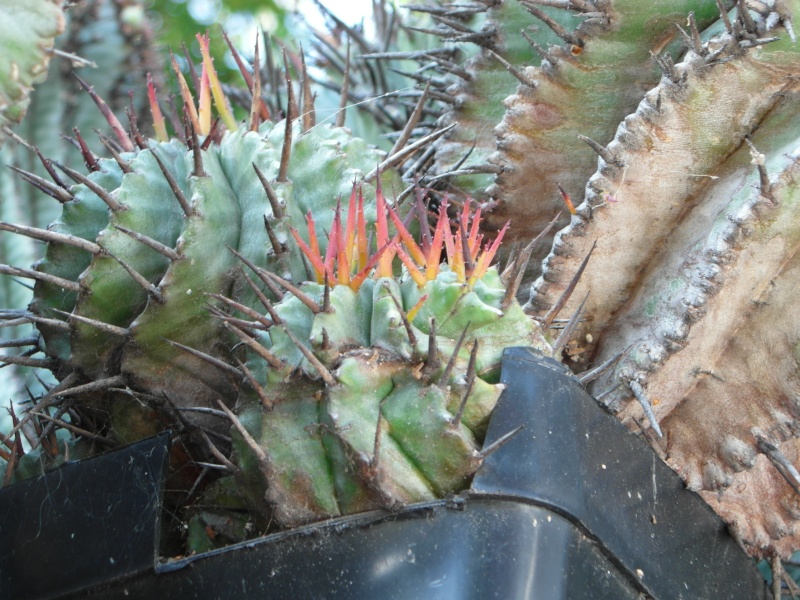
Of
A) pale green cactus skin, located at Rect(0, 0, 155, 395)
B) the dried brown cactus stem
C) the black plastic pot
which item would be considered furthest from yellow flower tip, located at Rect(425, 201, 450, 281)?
pale green cactus skin, located at Rect(0, 0, 155, 395)

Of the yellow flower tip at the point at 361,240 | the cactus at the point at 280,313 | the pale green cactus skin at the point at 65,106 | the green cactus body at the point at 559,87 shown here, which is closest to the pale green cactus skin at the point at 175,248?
the cactus at the point at 280,313

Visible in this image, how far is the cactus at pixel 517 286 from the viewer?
2.72ft

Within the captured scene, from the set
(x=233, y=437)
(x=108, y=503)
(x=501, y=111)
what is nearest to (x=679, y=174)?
(x=501, y=111)

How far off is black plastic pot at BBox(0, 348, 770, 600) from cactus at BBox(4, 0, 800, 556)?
0.13ft

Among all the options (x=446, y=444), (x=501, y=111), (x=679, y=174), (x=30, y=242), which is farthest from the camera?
(x=30, y=242)

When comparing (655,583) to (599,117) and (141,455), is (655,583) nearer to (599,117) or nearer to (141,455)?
(141,455)

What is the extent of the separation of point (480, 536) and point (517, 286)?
A: 0.27 metres

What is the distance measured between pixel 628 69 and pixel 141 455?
2.59ft

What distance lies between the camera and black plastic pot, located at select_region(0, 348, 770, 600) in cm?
76

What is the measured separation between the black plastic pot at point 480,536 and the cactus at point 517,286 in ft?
0.13

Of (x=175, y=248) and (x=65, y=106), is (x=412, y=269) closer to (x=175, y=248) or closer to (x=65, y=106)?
(x=175, y=248)

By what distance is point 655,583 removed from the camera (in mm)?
839

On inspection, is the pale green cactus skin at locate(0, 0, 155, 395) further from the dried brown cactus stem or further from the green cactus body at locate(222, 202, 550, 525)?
the dried brown cactus stem

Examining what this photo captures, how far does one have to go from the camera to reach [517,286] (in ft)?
2.95
